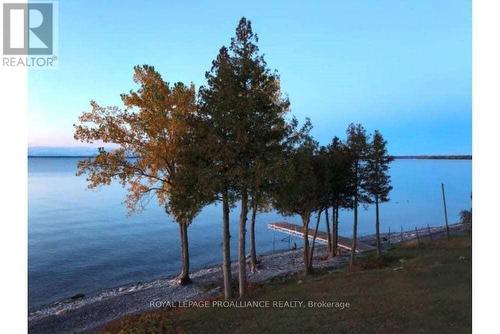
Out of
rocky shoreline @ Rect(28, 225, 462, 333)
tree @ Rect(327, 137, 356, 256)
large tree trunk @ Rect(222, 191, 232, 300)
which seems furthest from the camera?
tree @ Rect(327, 137, 356, 256)

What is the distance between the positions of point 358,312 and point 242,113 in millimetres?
8826

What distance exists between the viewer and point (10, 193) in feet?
21.0

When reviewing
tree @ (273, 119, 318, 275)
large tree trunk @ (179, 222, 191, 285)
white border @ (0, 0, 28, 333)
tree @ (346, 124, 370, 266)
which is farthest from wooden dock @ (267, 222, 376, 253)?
white border @ (0, 0, 28, 333)

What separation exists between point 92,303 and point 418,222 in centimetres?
5505

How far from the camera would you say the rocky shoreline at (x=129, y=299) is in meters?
Answer: 18.0

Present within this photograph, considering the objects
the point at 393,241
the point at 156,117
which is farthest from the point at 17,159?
the point at 393,241

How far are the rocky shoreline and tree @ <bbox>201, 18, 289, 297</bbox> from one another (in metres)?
8.18

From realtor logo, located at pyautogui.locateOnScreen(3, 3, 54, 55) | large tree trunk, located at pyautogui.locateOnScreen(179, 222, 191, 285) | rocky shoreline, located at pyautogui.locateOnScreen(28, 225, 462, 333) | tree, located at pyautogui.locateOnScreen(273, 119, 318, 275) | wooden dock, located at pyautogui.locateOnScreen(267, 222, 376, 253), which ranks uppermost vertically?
realtor logo, located at pyautogui.locateOnScreen(3, 3, 54, 55)

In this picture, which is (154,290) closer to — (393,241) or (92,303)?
(92,303)

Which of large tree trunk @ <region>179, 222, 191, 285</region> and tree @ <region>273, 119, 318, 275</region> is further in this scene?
large tree trunk @ <region>179, 222, 191, 285</region>

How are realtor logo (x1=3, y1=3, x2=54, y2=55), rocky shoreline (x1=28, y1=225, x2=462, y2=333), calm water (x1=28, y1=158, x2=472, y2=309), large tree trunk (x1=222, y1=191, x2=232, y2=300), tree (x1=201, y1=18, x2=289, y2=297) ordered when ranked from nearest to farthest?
realtor logo (x1=3, y1=3, x2=54, y2=55) < tree (x1=201, y1=18, x2=289, y2=297) < large tree trunk (x1=222, y1=191, x2=232, y2=300) < rocky shoreline (x1=28, y1=225, x2=462, y2=333) < calm water (x1=28, y1=158, x2=472, y2=309)

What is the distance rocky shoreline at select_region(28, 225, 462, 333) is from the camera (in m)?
18.0

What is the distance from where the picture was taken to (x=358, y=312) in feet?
41.5
